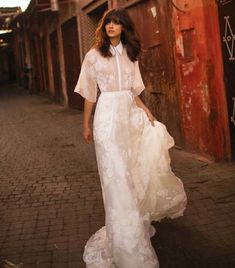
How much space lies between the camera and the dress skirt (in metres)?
3.49

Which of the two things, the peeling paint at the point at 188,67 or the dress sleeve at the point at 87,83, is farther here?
the peeling paint at the point at 188,67

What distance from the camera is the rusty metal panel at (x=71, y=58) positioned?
576 inches

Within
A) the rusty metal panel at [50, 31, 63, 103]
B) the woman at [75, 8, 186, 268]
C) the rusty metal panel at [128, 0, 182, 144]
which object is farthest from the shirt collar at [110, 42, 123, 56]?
the rusty metal panel at [50, 31, 63, 103]

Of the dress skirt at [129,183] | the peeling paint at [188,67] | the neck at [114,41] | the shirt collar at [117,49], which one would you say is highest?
the neck at [114,41]

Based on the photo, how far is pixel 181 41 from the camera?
7219 millimetres

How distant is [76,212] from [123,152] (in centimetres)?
166

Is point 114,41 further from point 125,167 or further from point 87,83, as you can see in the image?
point 125,167

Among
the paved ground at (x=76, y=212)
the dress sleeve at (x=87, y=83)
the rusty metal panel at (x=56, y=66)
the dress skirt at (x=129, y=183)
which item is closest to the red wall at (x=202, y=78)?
the paved ground at (x=76, y=212)

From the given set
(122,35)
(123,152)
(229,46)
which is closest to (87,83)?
(122,35)

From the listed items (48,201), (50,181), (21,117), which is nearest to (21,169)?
(50,181)

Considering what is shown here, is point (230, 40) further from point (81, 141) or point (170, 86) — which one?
point (81, 141)

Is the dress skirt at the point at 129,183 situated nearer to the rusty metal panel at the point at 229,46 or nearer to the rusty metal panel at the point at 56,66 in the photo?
the rusty metal panel at the point at 229,46

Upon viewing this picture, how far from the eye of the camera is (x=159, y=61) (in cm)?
829

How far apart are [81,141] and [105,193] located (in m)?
6.12
